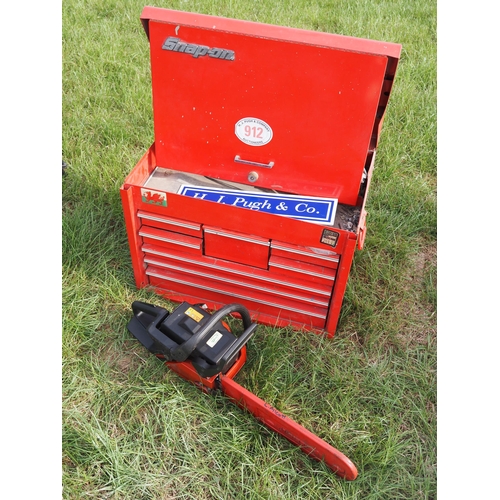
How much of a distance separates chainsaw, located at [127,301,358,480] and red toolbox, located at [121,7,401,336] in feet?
1.11

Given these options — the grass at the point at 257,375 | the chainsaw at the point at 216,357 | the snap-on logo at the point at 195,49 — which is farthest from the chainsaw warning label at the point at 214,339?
the snap-on logo at the point at 195,49

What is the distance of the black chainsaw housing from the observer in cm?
214

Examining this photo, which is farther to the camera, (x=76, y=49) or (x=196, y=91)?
(x=76, y=49)

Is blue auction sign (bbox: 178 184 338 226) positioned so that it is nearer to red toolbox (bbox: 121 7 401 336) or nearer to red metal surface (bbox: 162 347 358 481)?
red toolbox (bbox: 121 7 401 336)

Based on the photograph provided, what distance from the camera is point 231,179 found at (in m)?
2.57

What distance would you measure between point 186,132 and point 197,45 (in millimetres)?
425

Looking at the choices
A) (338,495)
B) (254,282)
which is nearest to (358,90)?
(254,282)

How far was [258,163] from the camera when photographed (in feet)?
8.09

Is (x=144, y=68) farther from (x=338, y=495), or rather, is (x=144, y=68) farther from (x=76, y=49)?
(x=338, y=495)

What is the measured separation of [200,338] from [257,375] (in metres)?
0.53

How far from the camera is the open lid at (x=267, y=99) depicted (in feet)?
6.94

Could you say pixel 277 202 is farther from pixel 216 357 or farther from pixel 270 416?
pixel 270 416

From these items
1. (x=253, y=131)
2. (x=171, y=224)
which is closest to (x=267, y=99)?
(x=253, y=131)

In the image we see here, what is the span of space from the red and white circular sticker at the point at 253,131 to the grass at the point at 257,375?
981 millimetres
